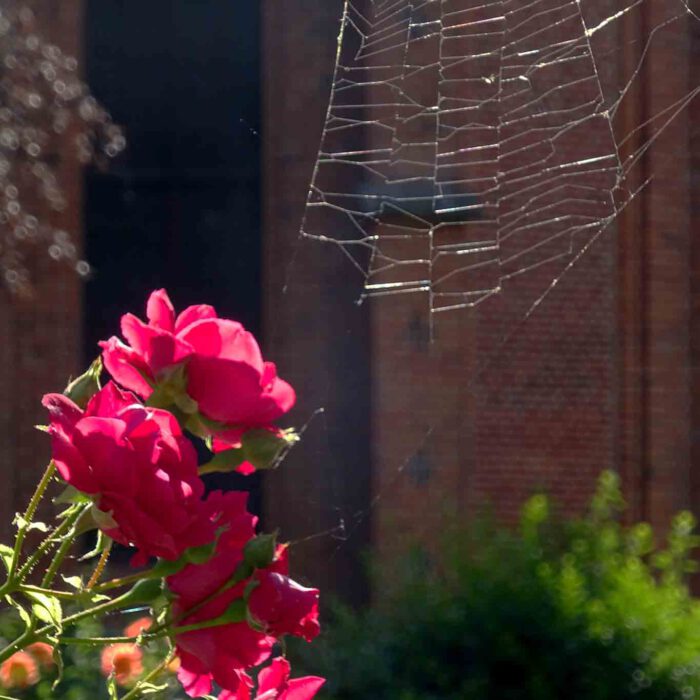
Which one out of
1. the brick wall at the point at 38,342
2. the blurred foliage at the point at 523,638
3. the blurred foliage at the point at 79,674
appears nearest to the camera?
the blurred foliage at the point at 79,674

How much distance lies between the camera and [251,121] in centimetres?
727

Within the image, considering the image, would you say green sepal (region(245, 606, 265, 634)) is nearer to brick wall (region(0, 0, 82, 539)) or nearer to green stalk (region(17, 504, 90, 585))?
green stalk (region(17, 504, 90, 585))

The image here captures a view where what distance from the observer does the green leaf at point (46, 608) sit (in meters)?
0.89

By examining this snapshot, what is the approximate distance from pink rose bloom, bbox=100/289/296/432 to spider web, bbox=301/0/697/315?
17.4 ft

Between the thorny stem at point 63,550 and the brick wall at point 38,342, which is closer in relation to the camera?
the thorny stem at point 63,550

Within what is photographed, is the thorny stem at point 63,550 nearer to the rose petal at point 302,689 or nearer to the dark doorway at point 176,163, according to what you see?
the rose petal at point 302,689

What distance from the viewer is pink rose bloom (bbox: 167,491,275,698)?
2.97 ft

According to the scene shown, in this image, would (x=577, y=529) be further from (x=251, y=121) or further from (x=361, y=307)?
(x=251, y=121)

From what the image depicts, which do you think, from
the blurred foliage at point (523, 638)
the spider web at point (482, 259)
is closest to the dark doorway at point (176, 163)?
the spider web at point (482, 259)

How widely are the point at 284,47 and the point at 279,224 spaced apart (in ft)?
2.80

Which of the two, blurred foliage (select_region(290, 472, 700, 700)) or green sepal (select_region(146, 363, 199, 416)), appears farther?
blurred foliage (select_region(290, 472, 700, 700))

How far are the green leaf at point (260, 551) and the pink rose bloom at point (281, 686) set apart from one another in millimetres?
113

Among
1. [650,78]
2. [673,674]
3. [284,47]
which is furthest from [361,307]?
[673,674]

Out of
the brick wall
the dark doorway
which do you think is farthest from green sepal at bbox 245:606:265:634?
the dark doorway
